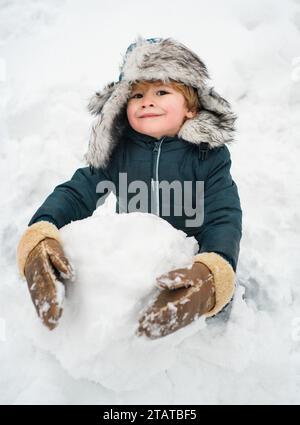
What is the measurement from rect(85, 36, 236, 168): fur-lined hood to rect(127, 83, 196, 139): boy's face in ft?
0.13

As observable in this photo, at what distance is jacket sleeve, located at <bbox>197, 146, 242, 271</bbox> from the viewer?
1.21m

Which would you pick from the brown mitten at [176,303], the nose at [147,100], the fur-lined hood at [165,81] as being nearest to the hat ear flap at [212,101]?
the fur-lined hood at [165,81]

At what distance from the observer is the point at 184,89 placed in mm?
1461

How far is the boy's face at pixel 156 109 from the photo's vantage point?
1.42 metres

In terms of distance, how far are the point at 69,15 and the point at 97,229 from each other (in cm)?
288

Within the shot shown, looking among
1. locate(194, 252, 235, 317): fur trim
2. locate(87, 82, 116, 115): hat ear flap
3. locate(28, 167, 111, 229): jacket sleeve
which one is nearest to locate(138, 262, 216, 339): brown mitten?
locate(194, 252, 235, 317): fur trim

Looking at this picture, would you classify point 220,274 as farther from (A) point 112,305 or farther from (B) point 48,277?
(B) point 48,277

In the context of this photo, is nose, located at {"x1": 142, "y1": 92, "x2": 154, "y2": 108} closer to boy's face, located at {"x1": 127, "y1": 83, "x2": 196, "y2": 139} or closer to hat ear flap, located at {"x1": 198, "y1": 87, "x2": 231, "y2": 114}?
boy's face, located at {"x1": 127, "y1": 83, "x2": 196, "y2": 139}

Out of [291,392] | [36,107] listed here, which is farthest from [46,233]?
[36,107]

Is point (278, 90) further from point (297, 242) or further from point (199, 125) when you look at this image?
point (199, 125)

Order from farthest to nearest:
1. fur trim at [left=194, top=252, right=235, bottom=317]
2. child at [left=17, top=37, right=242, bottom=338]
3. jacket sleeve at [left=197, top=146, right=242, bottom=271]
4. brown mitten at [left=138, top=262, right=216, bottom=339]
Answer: child at [left=17, top=37, right=242, bottom=338], jacket sleeve at [left=197, top=146, right=242, bottom=271], fur trim at [left=194, top=252, right=235, bottom=317], brown mitten at [left=138, top=262, right=216, bottom=339]

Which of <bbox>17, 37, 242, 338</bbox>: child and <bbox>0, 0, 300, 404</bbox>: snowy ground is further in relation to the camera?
<bbox>17, 37, 242, 338</bbox>: child

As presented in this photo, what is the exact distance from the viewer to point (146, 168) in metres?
1.49

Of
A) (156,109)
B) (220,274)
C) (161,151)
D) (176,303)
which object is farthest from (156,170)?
(176,303)
